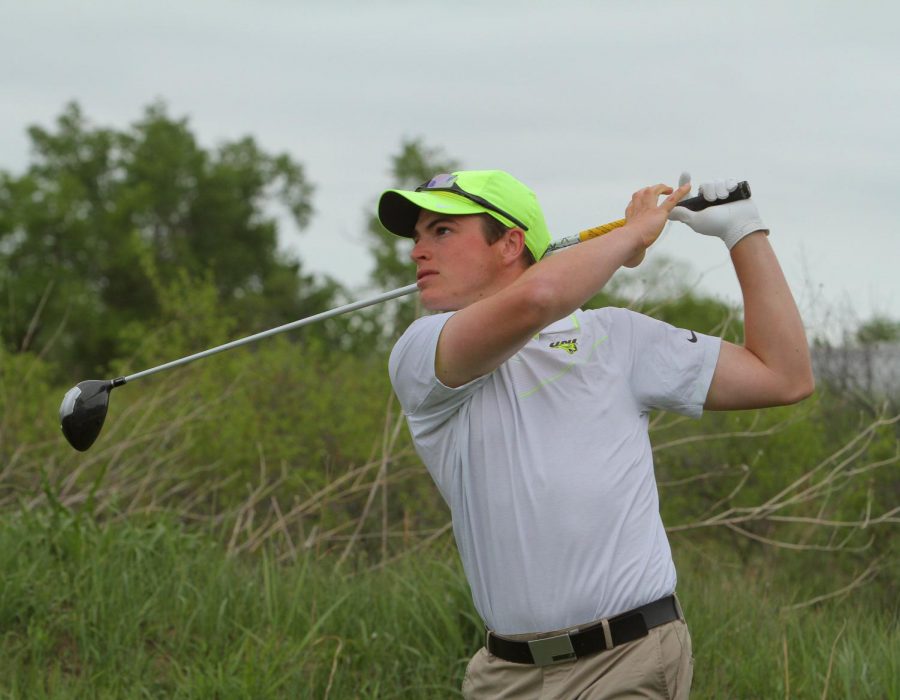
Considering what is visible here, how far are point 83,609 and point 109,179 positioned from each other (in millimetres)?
37868

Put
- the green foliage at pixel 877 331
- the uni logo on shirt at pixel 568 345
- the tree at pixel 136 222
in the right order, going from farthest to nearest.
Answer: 1. the tree at pixel 136 222
2. the green foliage at pixel 877 331
3. the uni logo on shirt at pixel 568 345

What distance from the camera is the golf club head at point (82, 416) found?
377 centimetres

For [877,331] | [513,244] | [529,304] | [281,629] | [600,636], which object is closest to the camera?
[529,304]

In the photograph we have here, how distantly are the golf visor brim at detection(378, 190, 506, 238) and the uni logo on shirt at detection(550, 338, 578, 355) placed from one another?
0.37m

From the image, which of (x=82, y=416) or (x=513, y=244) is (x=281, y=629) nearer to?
(x=82, y=416)

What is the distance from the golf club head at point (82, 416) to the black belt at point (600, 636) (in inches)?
61.6

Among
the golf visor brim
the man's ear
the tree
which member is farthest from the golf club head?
the tree

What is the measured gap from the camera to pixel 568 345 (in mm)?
3012

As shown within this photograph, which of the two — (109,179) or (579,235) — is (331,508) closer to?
(579,235)

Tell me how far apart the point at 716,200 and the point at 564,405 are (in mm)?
638

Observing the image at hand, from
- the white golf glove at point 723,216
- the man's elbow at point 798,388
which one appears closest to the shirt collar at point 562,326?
the white golf glove at point 723,216

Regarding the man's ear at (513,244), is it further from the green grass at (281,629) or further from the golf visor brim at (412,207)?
the green grass at (281,629)

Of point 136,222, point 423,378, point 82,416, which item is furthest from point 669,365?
point 136,222

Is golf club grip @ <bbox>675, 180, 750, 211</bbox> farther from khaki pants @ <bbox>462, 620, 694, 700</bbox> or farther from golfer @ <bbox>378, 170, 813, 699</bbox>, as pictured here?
khaki pants @ <bbox>462, 620, 694, 700</bbox>
